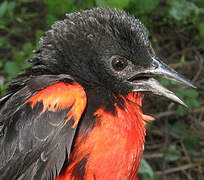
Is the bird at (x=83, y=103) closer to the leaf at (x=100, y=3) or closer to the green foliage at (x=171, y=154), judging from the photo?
the leaf at (x=100, y=3)

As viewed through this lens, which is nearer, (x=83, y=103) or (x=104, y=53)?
(x=83, y=103)

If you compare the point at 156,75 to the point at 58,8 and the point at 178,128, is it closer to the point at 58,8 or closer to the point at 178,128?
the point at 58,8

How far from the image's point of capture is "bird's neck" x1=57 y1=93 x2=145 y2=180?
68.6 inches

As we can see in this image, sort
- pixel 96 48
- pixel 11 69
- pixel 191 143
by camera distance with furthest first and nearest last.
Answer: pixel 191 143, pixel 11 69, pixel 96 48

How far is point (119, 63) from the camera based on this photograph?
6.13 ft

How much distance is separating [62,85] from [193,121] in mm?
2711

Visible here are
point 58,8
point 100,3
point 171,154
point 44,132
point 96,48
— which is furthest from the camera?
point 171,154

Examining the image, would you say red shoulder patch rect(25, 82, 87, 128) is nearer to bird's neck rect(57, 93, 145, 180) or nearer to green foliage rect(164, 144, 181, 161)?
bird's neck rect(57, 93, 145, 180)

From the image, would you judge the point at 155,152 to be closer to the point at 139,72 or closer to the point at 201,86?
the point at 201,86

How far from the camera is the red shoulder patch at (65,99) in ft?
5.61

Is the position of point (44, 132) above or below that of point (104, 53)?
below

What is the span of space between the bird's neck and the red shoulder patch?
110mm

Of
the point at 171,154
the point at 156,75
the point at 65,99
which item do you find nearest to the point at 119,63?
the point at 156,75

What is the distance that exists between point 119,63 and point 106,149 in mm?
482
